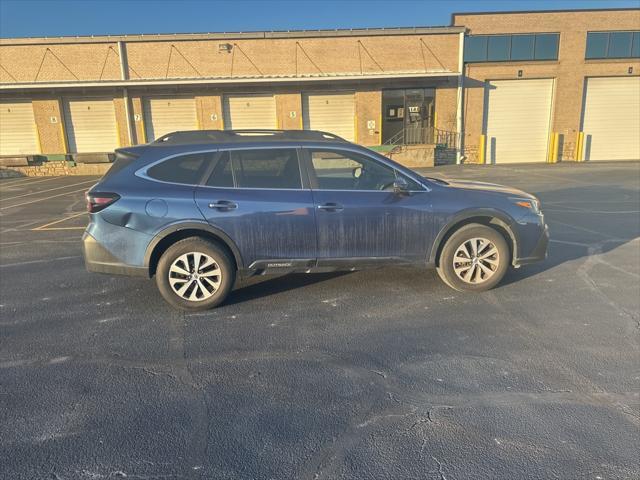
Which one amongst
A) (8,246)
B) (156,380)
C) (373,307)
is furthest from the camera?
(8,246)

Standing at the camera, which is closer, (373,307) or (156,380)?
(156,380)

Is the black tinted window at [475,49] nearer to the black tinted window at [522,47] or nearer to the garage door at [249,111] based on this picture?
the black tinted window at [522,47]

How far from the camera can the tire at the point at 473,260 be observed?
4.85 meters

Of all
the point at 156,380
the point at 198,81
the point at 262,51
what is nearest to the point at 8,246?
the point at 156,380

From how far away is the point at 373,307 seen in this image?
15.1ft

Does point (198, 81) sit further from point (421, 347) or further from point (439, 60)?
point (421, 347)

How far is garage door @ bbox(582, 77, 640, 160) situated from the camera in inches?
893

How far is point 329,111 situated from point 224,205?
19422mm

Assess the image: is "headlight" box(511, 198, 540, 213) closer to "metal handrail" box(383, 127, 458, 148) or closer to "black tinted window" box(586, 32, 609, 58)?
"metal handrail" box(383, 127, 458, 148)

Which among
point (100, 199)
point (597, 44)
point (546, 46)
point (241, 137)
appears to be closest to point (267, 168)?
point (241, 137)

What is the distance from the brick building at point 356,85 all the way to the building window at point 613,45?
0.05m

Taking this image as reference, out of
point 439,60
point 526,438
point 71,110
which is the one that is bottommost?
point 526,438

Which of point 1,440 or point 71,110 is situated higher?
point 71,110

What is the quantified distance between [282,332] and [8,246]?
640 cm
